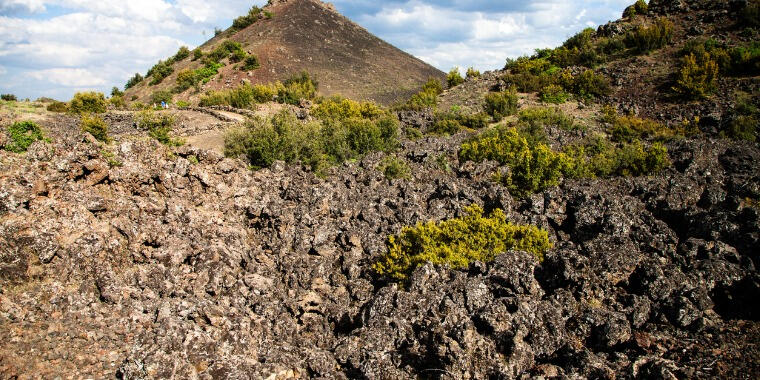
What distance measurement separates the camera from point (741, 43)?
26.7m

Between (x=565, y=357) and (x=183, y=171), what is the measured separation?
9.80 meters

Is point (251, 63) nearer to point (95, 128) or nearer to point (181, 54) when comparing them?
point (181, 54)

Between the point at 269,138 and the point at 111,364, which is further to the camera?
the point at 269,138

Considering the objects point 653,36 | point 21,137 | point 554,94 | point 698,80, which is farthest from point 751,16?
point 21,137

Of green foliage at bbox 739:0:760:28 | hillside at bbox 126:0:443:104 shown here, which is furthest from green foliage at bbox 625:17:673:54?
hillside at bbox 126:0:443:104

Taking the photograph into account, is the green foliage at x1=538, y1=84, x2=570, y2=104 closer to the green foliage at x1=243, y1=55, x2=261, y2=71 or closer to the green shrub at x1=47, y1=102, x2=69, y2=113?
the green foliage at x1=243, y1=55, x2=261, y2=71

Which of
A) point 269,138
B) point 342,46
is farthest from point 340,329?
point 342,46

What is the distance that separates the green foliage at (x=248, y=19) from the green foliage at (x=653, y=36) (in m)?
39.9

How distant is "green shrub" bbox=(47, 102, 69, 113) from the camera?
25094 millimetres

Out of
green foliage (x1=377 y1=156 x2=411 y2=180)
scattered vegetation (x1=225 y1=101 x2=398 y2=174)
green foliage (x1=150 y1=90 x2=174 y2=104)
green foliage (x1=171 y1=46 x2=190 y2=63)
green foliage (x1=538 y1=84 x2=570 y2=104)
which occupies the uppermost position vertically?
green foliage (x1=171 y1=46 x2=190 y2=63)

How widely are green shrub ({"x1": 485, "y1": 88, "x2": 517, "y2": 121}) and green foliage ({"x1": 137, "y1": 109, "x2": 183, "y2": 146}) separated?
59.8 ft

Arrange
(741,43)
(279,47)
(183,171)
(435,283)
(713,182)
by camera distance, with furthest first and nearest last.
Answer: (279,47)
(741,43)
(713,182)
(183,171)
(435,283)

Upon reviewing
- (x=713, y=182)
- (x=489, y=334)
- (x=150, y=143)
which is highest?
(x=150, y=143)

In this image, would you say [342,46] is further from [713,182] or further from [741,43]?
[713,182]
